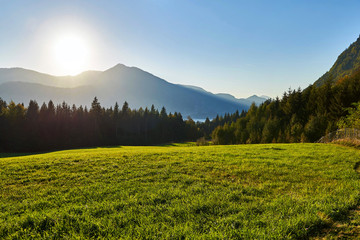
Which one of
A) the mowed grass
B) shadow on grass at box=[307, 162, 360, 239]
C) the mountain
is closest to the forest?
the mowed grass

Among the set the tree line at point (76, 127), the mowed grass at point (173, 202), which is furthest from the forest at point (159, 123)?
the mowed grass at point (173, 202)

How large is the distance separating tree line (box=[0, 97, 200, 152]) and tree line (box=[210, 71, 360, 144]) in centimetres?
4430

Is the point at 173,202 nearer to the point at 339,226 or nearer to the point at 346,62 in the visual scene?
the point at 339,226

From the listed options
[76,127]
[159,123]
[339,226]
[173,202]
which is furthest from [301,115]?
[76,127]

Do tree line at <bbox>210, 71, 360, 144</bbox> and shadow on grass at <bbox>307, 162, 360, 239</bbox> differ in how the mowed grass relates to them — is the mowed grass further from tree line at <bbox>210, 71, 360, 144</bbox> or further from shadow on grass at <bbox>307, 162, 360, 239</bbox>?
tree line at <bbox>210, 71, 360, 144</bbox>

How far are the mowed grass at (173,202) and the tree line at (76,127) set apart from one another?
245 ft

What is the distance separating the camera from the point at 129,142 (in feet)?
306

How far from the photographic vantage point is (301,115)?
5228 cm

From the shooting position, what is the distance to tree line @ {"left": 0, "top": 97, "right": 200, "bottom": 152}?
6488 centimetres

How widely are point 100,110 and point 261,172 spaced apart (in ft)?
297

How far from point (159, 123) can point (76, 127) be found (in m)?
45.9

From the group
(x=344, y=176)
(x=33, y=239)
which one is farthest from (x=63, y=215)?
(x=344, y=176)

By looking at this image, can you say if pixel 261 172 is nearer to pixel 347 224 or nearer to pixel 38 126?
pixel 347 224

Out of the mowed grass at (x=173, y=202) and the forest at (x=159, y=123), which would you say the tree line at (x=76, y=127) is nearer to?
the forest at (x=159, y=123)
